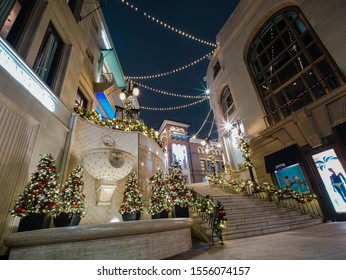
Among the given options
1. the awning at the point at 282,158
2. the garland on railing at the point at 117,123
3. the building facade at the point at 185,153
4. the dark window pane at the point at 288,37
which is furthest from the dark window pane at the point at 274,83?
the building facade at the point at 185,153

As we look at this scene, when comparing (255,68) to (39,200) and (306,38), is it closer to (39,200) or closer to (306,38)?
(306,38)

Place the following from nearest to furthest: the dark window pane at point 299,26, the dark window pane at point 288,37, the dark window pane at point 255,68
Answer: the dark window pane at point 299,26, the dark window pane at point 288,37, the dark window pane at point 255,68

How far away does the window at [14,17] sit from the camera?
5.53m

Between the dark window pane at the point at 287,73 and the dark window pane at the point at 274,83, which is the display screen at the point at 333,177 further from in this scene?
the dark window pane at the point at 274,83

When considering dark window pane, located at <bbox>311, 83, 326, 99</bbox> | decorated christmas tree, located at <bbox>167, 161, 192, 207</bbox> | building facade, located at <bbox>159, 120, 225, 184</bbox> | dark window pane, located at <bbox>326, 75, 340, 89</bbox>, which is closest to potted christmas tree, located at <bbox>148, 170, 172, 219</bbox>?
decorated christmas tree, located at <bbox>167, 161, 192, 207</bbox>

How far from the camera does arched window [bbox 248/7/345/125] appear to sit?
10.1 meters

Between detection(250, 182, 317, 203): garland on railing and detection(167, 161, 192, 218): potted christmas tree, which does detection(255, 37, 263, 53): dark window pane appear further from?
detection(167, 161, 192, 218): potted christmas tree

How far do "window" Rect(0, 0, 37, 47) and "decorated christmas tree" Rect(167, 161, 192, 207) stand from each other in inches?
294

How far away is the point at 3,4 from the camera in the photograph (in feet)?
18.2

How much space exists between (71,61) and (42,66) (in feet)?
5.97

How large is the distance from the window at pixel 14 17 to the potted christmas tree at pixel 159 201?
732 centimetres

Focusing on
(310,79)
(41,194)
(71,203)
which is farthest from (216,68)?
(41,194)

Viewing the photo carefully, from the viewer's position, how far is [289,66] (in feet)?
39.7

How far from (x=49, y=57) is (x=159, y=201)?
8.12 m
